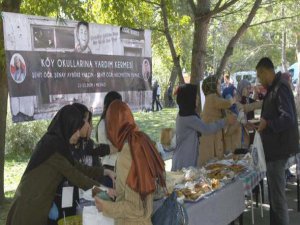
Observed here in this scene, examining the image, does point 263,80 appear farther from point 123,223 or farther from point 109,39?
point 123,223

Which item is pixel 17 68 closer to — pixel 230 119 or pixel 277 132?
pixel 230 119

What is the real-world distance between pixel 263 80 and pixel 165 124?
41.4ft

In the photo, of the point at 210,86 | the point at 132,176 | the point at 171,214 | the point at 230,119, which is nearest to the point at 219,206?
the point at 171,214

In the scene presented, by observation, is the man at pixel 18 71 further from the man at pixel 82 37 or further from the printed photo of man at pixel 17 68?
the man at pixel 82 37

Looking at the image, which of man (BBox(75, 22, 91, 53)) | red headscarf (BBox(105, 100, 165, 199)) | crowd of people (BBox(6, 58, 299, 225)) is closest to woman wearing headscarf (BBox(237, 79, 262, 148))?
crowd of people (BBox(6, 58, 299, 225))

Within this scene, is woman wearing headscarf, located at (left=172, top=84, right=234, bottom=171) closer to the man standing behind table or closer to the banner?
the man standing behind table

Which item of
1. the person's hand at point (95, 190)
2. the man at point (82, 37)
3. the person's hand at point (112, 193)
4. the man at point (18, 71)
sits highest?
the man at point (82, 37)

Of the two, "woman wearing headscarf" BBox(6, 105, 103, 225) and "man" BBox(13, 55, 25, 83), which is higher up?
"man" BBox(13, 55, 25, 83)

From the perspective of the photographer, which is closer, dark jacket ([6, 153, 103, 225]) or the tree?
dark jacket ([6, 153, 103, 225])

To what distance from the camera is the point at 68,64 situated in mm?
4488

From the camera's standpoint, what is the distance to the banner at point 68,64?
3869mm

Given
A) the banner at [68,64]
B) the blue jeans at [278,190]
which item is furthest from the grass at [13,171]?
the blue jeans at [278,190]

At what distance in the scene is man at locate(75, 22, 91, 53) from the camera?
455cm

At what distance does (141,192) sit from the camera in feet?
8.82
